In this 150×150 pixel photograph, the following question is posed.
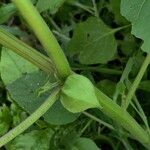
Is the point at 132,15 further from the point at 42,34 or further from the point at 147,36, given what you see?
the point at 42,34

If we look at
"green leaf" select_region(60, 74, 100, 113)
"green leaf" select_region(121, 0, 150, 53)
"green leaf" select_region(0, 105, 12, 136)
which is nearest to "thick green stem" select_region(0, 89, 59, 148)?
"green leaf" select_region(60, 74, 100, 113)

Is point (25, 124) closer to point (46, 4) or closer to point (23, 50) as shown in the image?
point (23, 50)

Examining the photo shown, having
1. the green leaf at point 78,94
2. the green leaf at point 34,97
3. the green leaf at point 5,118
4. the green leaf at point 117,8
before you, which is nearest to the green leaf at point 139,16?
the green leaf at point 78,94

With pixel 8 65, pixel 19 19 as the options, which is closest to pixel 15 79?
pixel 8 65

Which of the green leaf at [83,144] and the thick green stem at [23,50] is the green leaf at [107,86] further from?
the thick green stem at [23,50]

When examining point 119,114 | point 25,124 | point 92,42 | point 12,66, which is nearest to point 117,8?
point 92,42
